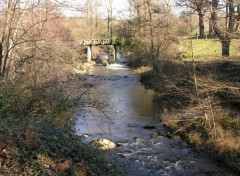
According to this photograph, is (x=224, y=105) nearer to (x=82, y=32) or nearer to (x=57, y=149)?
(x=57, y=149)

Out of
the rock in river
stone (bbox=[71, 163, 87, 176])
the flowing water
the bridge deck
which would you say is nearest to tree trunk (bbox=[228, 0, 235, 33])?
the flowing water

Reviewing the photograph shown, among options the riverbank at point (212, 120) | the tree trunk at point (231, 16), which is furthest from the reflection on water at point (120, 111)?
the tree trunk at point (231, 16)

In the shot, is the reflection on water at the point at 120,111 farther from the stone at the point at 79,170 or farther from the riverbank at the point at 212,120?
the stone at the point at 79,170

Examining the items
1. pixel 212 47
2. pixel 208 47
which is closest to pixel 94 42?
pixel 208 47

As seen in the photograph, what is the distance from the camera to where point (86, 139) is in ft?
42.3

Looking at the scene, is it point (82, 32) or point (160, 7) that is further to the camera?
point (82, 32)

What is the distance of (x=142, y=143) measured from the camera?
12898mm

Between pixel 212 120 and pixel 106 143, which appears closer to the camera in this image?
pixel 106 143

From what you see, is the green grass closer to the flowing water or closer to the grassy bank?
the flowing water

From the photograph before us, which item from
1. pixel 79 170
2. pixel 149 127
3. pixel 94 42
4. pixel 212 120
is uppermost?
pixel 94 42

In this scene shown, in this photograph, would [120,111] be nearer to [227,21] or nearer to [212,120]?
[212,120]

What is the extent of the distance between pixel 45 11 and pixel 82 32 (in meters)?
36.4

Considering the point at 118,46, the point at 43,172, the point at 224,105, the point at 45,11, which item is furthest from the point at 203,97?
the point at 118,46

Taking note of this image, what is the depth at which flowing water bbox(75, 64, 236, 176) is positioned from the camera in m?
10.4
